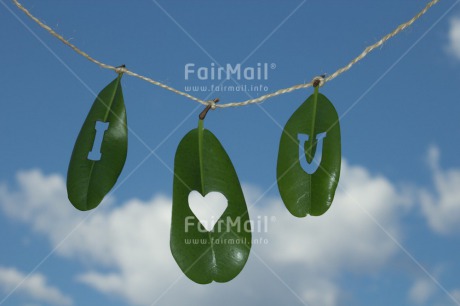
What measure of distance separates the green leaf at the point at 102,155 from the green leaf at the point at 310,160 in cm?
34

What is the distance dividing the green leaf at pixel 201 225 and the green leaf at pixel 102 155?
13 centimetres

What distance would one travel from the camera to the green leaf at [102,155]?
1.14 m

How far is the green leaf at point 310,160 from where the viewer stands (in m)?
1.07

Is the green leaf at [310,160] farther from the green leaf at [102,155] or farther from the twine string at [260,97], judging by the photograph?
the green leaf at [102,155]

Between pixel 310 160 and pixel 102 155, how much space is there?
0.43 m

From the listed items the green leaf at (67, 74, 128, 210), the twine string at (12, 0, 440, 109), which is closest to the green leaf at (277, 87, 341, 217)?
the twine string at (12, 0, 440, 109)

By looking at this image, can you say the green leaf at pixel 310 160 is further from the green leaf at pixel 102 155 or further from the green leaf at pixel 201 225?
the green leaf at pixel 102 155

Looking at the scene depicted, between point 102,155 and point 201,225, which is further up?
point 102,155

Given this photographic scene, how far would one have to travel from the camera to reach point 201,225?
1.08m

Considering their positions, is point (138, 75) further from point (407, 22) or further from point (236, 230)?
point (407, 22)

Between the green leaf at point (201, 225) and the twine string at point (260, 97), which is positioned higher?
the twine string at point (260, 97)

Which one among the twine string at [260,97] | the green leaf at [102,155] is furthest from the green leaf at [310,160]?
the green leaf at [102,155]

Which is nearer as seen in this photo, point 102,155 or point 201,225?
point 201,225

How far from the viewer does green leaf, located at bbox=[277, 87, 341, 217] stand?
42.3 inches
